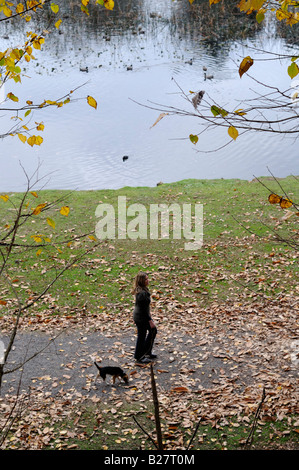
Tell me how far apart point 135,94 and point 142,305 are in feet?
61.3

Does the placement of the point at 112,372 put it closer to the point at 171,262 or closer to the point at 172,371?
the point at 172,371

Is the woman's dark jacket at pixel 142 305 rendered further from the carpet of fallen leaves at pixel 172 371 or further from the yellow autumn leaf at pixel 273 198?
the yellow autumn leaf at pixel 273 198

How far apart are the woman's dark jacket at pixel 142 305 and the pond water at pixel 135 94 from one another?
1033 centimetres

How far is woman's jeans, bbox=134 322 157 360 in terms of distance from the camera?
7.90 meters

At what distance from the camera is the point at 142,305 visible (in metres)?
7.71

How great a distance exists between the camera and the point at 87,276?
1252 centimetres

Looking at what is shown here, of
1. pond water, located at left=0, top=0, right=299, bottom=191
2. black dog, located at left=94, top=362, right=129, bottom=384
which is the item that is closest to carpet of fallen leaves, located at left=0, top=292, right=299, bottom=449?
black dog, located at left=94, top=362, right=129, bottom=384

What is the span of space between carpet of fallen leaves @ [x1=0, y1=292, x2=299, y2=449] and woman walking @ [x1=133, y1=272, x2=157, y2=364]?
387 millimetres

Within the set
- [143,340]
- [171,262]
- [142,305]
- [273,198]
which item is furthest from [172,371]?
[171,262]

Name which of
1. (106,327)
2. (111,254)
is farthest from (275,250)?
(106,327)

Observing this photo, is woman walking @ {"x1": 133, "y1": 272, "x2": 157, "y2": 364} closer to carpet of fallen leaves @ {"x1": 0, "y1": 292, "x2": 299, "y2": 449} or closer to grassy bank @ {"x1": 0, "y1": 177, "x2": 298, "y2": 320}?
carpet of fallen leaves @ {"x1": 0, "y1": 292, "x2": 299, "y2": 449}

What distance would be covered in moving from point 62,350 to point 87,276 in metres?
3.60
